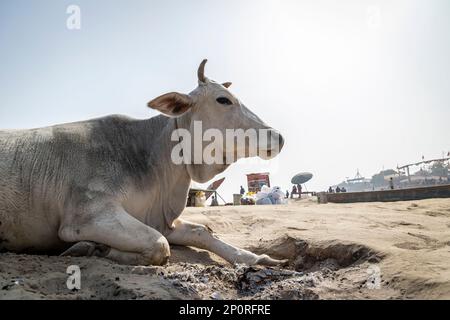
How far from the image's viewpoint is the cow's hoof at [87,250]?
122 inches

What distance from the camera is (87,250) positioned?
10.2 feet

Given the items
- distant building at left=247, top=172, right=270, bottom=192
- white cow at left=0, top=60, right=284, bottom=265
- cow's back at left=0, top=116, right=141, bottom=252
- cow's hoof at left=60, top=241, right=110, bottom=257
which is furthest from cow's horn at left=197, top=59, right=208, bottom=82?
distant building at left=247, top=172, right=270, bottom=192

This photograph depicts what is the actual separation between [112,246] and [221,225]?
3366 mm

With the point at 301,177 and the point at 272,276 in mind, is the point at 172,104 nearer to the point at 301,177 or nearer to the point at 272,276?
the point at 272,276

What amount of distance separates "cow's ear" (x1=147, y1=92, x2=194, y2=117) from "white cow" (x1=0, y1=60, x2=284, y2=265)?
1 centimetres

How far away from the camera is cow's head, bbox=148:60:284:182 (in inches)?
163

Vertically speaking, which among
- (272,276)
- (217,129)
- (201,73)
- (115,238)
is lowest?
(272,276)

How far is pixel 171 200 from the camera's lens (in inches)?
164

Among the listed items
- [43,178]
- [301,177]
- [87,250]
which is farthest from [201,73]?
[301,177]

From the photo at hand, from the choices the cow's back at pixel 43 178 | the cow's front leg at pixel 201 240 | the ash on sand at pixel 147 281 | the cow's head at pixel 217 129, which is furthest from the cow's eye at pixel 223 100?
the ash on sand at pixel 147 281

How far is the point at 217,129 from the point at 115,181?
52.9 inches

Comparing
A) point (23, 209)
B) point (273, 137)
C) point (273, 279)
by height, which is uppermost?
point (273, 137)
